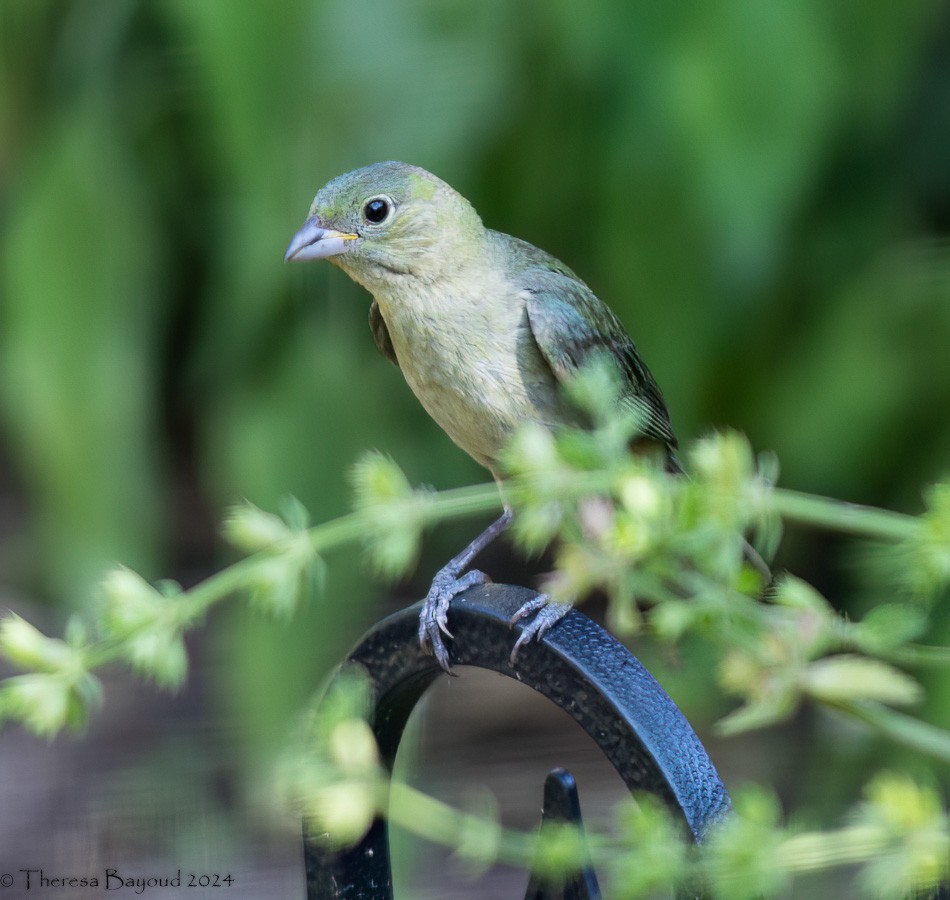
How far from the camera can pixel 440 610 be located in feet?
3.48

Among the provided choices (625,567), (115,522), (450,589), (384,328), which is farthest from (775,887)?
(115,522)

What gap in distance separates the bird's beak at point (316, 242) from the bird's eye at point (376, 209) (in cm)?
3

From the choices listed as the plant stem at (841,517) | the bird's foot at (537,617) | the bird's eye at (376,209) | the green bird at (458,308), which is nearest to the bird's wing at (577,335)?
the green bird at (458,308)

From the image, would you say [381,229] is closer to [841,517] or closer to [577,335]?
[577,335]

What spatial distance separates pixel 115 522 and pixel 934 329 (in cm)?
137

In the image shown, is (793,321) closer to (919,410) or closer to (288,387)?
(919,410)

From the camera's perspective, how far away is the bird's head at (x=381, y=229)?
4.61ft

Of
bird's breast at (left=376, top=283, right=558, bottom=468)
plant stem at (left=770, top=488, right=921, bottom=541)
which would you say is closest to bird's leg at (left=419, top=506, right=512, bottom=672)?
bird's breast at (left=376, top=283, right=558, bottom=468)

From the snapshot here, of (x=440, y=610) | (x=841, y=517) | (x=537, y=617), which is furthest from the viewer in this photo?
(x=440, y=610)

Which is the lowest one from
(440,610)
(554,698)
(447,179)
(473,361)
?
(554,698)

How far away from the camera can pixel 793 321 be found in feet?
7.43

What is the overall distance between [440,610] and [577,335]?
0.46 m

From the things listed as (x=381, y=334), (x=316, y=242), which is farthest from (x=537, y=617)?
(x=381, y=334)

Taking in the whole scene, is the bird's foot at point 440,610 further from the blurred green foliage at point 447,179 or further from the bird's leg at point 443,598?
the blurred green foliage at point 447,179
